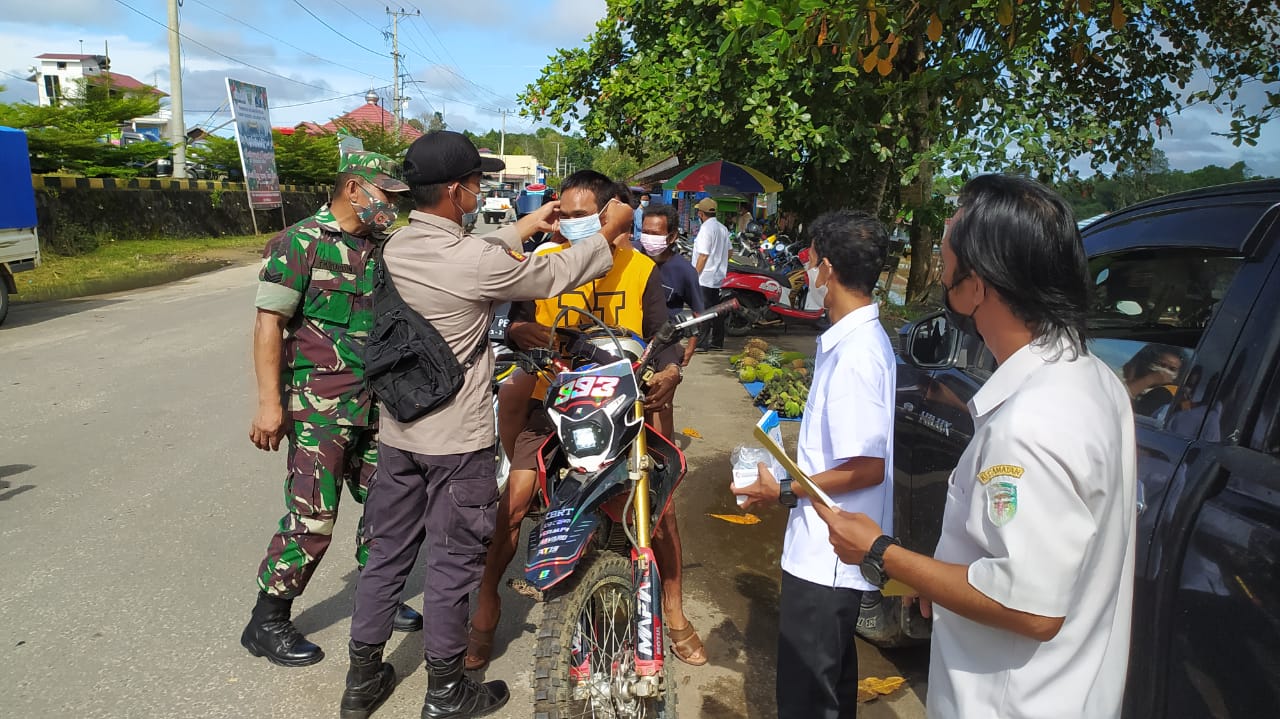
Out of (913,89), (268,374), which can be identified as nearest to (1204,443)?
(268,374)

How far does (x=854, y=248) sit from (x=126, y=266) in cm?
1688

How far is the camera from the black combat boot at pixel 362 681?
9.14ft

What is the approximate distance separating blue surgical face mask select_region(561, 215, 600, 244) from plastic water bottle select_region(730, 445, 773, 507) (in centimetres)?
120

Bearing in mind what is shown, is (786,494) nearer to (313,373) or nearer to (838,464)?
(838,464)

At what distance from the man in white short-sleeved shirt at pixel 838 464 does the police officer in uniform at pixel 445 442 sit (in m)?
0.82

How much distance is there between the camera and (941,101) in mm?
7414

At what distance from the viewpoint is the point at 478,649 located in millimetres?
3225

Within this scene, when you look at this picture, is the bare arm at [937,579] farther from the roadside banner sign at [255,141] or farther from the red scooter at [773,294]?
the roadside banner sign at [255,141]

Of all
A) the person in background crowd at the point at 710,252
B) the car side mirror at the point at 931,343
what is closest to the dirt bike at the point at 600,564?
the car side mirror at the point at 931,343

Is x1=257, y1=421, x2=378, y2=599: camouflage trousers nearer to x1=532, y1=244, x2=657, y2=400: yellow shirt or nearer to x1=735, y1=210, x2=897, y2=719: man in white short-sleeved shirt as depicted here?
x1=532, y1=244, x2=657, y2=400: yellow shirt

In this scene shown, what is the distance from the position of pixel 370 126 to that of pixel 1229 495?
43.7 metres

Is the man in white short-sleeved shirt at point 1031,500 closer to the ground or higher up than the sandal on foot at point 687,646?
higher up

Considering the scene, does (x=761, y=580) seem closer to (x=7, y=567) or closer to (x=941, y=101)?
(x=7, y=567)

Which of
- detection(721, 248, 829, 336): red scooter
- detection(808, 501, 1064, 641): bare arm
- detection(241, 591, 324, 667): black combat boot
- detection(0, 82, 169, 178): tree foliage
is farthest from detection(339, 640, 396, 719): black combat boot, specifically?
detection(0, 82, 169, 178): tree foliage
